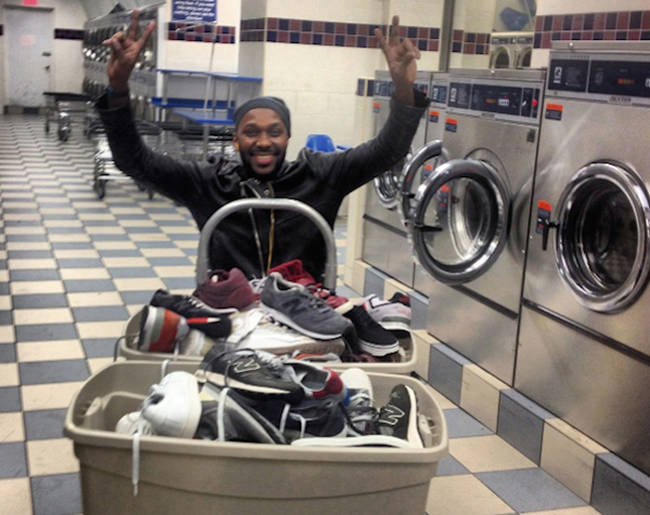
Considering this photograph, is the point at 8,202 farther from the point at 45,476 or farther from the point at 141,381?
the point at 141,381

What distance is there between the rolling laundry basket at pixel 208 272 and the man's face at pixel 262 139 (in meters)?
0.32

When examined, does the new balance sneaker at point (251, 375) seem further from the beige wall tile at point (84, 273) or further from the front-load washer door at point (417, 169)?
the beige wall tile at point (84, 273)

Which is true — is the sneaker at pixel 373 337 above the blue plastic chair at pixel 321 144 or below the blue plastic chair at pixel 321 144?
below

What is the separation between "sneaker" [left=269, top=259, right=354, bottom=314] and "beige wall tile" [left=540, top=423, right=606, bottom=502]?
126 cm

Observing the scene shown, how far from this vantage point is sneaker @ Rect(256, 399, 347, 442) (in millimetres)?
1377

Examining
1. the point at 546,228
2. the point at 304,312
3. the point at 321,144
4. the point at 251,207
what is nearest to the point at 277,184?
the point at 251,207

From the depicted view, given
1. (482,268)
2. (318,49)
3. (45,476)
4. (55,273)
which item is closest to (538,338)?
(482,268)

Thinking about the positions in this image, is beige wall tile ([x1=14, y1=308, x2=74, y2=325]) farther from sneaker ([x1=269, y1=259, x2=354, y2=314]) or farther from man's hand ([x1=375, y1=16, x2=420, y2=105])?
man's hand ([x1=375, y1=16, x2=420, y2=105])

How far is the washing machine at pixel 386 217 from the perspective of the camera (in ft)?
15.2

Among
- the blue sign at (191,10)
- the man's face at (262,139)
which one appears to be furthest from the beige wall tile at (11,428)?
the blue sign at (191,10)

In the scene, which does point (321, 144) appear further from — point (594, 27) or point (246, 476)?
point (246, 476)

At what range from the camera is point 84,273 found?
5355mm

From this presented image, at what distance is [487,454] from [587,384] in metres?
0.50

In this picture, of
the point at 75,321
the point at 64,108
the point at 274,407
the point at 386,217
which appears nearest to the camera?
the point at 274,407
